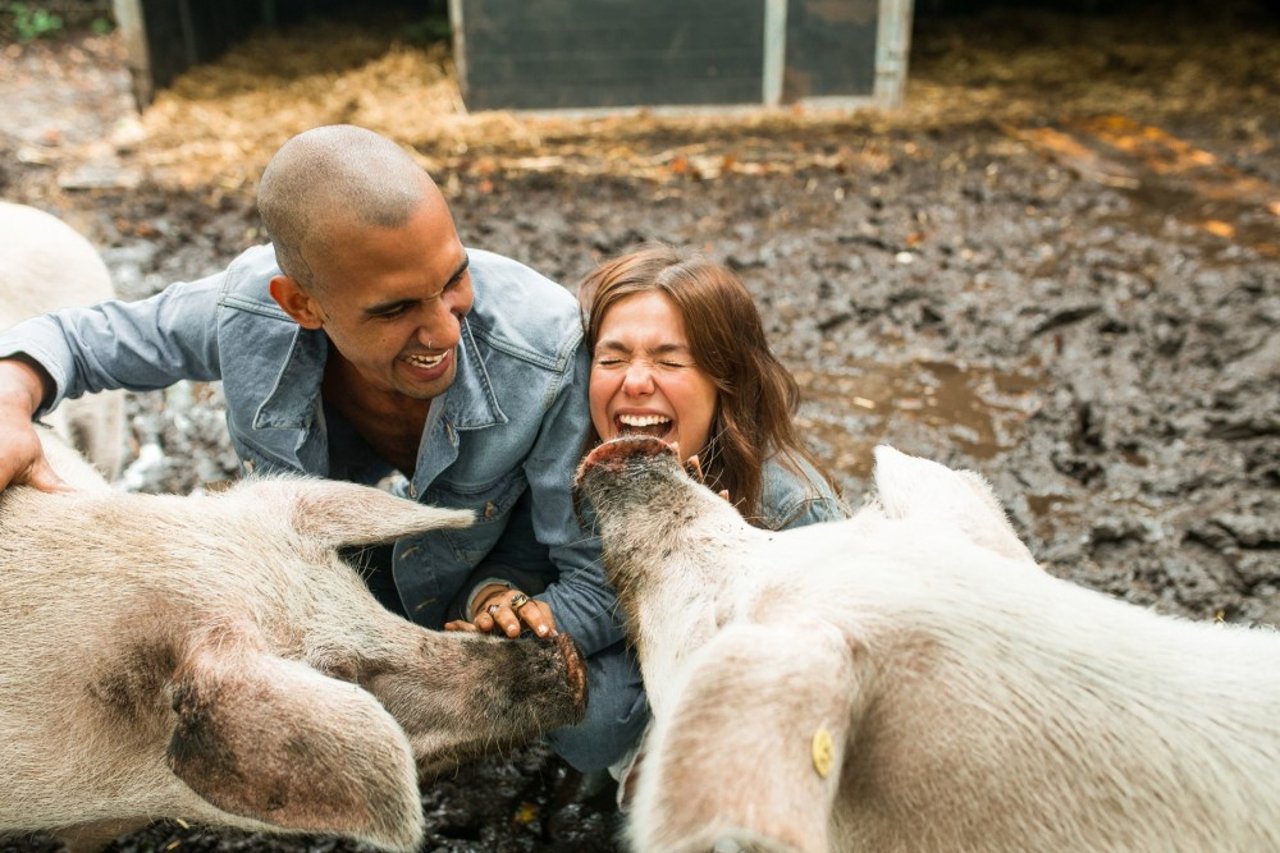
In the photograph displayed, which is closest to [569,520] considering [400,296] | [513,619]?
[513,619]

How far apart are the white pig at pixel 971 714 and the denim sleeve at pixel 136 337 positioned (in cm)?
164

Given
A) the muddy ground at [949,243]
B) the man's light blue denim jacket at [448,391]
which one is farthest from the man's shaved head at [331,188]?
the muddy ground at [949,243]

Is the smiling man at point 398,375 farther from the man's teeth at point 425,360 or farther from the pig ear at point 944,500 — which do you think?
the pig ear at point 944,500

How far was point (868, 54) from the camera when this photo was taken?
805 centimetres

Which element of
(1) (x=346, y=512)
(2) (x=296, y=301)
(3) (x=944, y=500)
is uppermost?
(2) (x=296, y=301)

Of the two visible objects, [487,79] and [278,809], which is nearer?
[278,809]

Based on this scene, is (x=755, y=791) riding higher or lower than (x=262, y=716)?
higher

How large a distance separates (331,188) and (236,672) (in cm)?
95

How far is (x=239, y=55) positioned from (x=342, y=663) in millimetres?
8587

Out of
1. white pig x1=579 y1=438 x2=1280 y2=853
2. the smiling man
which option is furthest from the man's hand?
white pig x1=579 y1=438 x2=1280 y2=853

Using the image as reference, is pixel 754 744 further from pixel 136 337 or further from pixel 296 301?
pixel 136 337

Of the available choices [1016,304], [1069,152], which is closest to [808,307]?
[1016,304]

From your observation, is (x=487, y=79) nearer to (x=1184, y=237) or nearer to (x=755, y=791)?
(x=1184, y=237)

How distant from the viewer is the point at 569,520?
2848 millimetres
